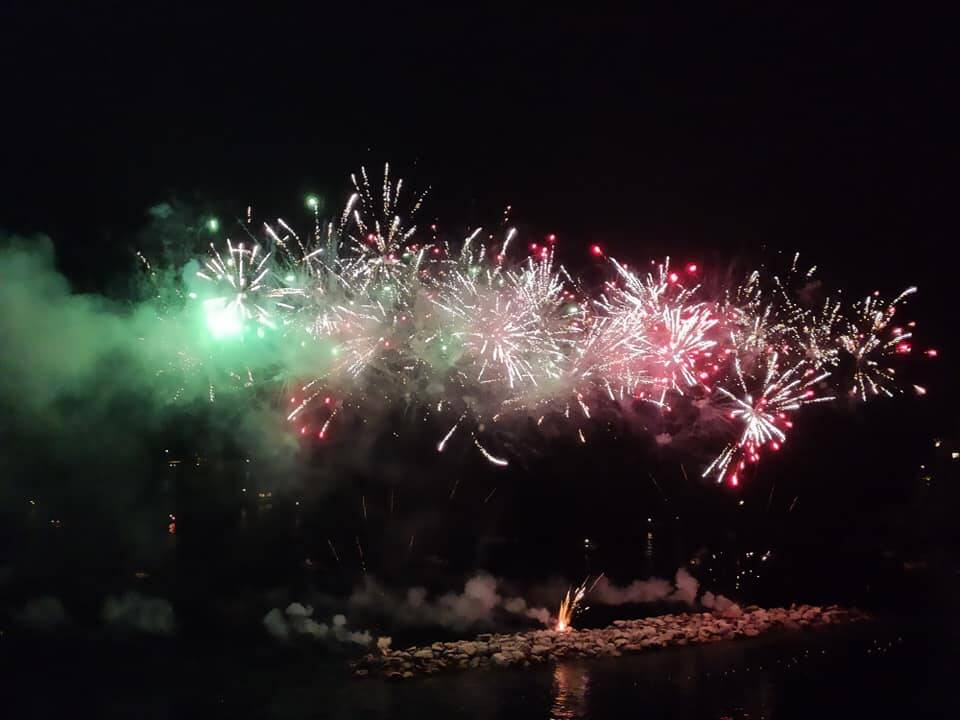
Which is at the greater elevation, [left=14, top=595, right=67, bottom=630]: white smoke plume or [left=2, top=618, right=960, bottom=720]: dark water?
[left=14, top=595, right=67, bottom=630]: white smoke plume

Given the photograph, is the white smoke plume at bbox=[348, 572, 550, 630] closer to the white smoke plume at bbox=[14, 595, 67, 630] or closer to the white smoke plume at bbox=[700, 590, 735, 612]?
the white smoke plume at bbox=[700, 590, 735, 612]

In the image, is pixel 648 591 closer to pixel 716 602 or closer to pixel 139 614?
pixel 716 602

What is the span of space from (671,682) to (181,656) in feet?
17.1

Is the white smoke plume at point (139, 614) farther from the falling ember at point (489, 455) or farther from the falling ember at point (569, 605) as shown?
the falling ember at point (489, 455)

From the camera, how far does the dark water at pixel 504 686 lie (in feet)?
25.0

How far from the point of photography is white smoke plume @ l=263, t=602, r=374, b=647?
9.45 meters

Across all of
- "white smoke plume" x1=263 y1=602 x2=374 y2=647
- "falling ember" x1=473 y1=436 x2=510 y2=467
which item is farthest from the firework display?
"white smoke plume" x1=263 y1=602 x2=374 y2=647

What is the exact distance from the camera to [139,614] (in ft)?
32.6

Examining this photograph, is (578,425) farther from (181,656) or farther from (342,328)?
(181,656)

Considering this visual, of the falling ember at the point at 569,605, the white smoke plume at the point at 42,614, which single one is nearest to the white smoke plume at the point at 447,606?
the falling ember at the point at 569,605

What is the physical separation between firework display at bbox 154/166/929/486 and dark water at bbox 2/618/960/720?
4816mm

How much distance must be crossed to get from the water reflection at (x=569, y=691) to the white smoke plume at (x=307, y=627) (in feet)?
7.36

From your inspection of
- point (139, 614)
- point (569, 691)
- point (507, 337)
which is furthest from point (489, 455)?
point (569, 691)

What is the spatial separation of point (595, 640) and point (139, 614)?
17.9 feet
